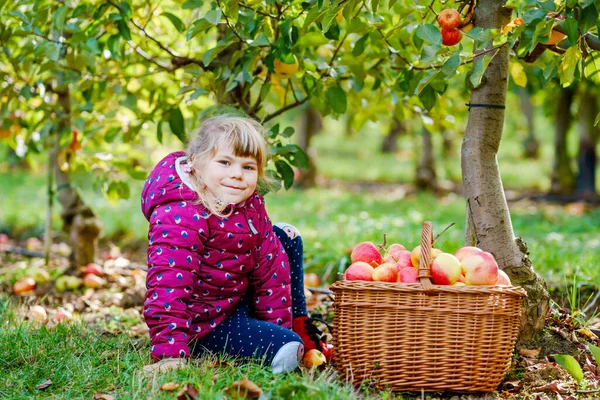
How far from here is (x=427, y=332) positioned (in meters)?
2.14

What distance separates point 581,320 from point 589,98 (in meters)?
6.28

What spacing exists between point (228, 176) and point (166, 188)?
0.79 feet

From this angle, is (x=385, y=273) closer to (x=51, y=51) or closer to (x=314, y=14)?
(x=314, y=14)

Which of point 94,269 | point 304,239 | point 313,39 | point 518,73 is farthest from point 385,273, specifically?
point 304,239

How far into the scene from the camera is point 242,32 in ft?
8.71

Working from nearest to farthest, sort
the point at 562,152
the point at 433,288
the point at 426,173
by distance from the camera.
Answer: the point at 433,288, the point at 562,152, the point at 426,173

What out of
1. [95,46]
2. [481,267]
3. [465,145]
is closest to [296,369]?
[481,267]

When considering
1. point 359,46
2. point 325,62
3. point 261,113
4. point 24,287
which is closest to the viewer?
point 359,46

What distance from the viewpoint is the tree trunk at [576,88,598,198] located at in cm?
838

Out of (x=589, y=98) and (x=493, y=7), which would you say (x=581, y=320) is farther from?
(x=589, y=98)

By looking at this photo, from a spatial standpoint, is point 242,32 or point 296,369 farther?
point 242,32

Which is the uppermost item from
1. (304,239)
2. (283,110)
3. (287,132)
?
(283,110)

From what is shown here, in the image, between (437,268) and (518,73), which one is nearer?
(437,268)

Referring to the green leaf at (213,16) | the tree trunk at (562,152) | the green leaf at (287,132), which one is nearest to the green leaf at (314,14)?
the green leaf at (213,16)
